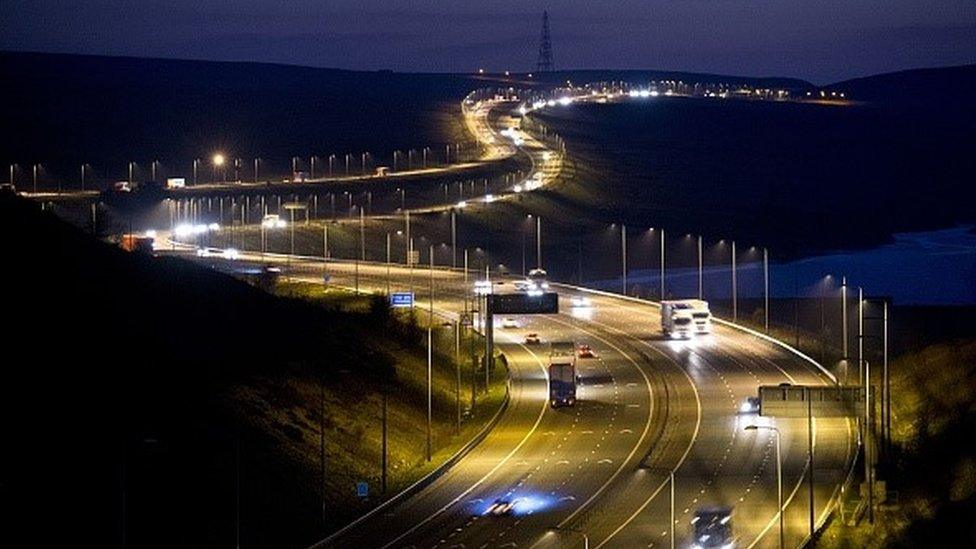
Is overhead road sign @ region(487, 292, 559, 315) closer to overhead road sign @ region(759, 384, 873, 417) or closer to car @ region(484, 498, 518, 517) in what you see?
overhead road sign @ region(759, 384, 873, 417)

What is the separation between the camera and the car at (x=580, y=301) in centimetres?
12019

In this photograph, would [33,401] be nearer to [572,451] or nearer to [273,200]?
[572,451]

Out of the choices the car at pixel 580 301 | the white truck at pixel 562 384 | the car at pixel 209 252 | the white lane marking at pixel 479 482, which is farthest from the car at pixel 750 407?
the car at pixel 209 252

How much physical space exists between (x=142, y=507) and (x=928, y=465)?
29120 millimetres

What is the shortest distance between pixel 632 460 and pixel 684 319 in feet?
119

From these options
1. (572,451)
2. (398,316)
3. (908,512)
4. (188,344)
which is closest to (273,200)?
(398,316)

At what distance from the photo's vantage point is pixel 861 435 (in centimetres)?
6781

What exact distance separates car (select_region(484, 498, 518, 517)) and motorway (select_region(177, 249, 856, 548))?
27 centimetres

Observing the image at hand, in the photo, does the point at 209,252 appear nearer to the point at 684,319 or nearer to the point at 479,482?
the point at 684,319

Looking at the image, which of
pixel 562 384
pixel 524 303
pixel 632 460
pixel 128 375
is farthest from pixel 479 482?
pixel 524 303

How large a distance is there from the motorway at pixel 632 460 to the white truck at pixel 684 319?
940 mm

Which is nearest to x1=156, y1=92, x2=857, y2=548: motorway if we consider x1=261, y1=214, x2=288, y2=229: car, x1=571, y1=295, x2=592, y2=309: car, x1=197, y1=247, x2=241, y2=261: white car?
x1=571, y1=295, x2=592, y2=309: car

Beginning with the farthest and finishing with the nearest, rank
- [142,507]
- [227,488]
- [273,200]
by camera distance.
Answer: [273,200], [227,488], [142,507]

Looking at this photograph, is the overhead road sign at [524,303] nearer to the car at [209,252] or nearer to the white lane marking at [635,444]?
the white lane marking at [635,444]
